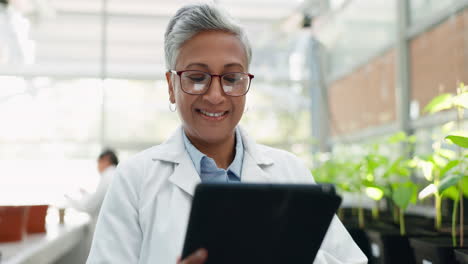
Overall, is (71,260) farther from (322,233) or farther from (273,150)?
(322,233)

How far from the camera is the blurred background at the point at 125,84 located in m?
5.38

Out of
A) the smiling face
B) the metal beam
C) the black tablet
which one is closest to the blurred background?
the metal beam

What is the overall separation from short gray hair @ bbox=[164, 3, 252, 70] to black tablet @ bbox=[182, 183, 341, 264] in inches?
17.5

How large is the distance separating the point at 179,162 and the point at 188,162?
21mm

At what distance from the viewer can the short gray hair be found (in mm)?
1014

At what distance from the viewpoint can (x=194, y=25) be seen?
3.32 ft

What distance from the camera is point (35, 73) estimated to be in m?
5.66

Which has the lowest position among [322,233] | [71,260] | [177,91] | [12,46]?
[71,260]

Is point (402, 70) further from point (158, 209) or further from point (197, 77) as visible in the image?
point (158, 209)

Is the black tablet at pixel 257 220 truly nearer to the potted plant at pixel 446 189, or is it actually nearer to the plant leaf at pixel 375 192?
the potted plant at pixel 446 189

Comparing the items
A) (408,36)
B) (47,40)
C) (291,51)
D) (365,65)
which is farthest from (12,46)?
(408,36)

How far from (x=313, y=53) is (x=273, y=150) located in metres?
5.28

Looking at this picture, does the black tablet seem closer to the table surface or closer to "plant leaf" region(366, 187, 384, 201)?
the table surface

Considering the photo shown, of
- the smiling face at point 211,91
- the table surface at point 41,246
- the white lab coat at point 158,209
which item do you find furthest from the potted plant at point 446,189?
the table surface at point 41,246
